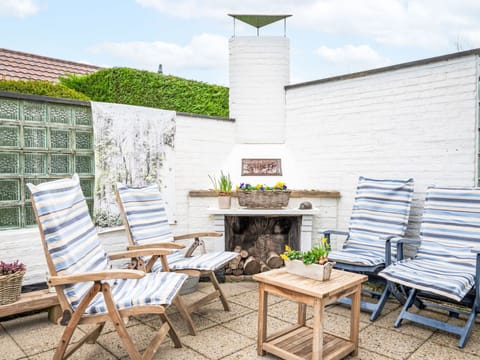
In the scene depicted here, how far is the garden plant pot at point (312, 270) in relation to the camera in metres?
2.53

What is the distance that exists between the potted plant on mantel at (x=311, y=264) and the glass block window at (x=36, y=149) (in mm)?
2192

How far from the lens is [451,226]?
3.39 meters

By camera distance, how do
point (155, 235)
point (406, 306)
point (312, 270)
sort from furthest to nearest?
point (155, 235)
point (406, 306)
point (312, 270)

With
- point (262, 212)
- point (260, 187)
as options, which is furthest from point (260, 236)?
point (260, 187)

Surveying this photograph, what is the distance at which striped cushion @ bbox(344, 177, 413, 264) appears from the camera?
378cm

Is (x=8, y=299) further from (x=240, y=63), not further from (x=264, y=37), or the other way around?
(x=264, y=37)

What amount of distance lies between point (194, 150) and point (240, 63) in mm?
1338

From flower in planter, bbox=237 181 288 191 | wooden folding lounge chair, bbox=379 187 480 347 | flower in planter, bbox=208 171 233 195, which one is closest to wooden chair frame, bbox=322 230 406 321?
wooden folding lounge chair, bbox=379 187 480 347

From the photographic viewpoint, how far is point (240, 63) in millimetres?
5020

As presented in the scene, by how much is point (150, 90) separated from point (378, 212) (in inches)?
144

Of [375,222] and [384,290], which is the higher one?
[375,222]

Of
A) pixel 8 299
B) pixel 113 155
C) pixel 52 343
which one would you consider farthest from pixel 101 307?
pixel 113 155

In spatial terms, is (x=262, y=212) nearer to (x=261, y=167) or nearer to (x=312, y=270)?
(x=261, y=167)

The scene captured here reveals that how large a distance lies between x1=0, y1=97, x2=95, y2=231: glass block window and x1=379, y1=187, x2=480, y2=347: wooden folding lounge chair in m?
2.96
